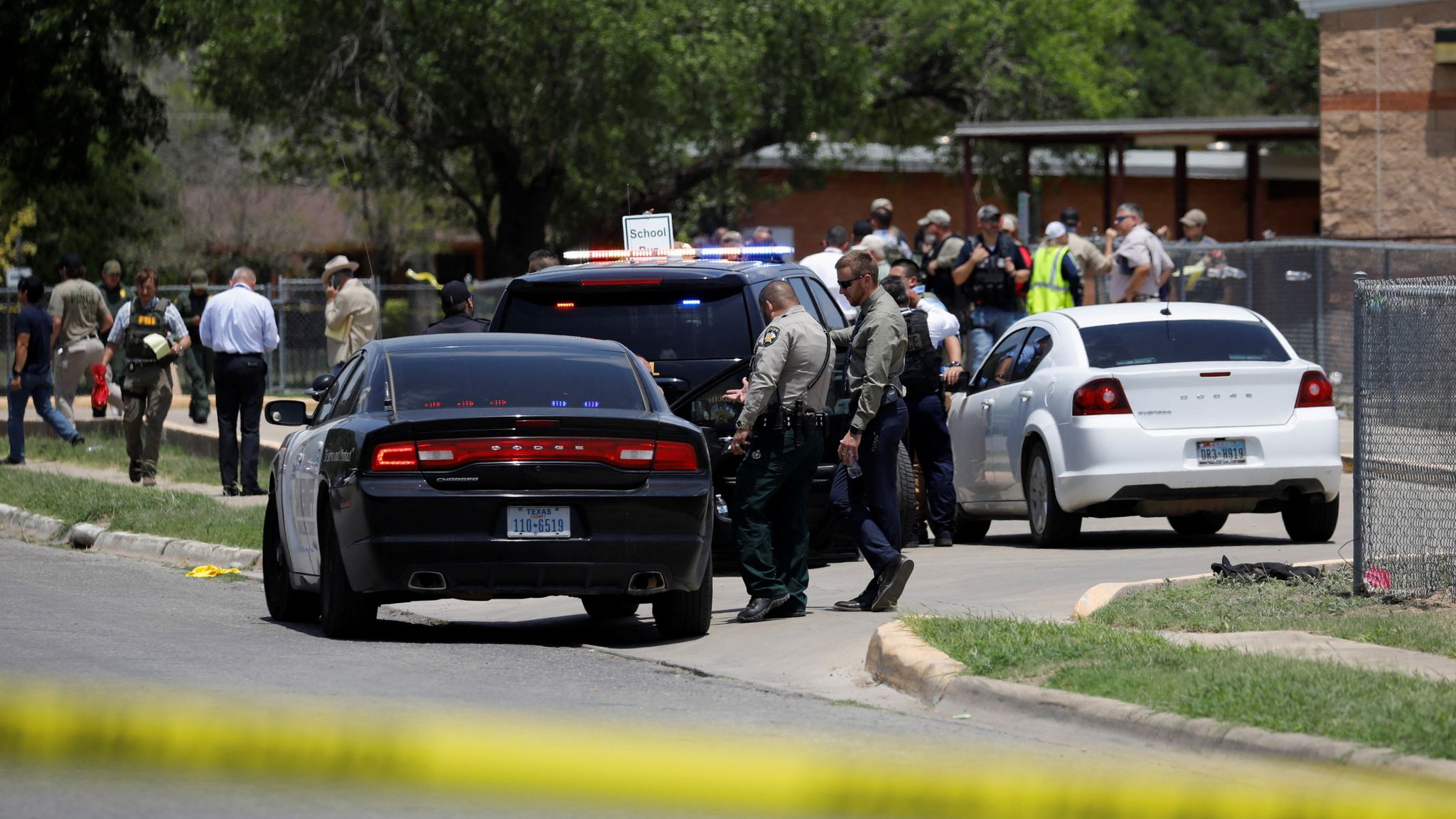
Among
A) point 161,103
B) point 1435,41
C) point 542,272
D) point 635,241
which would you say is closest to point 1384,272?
point 1435,41

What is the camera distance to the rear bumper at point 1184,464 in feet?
43.5

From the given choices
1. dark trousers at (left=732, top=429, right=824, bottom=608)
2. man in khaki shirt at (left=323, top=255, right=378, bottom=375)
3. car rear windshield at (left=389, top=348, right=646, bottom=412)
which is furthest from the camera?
man in khaki shirt at (left=323, top=255, right=378, bottom=375)

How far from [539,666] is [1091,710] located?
2.74 meters

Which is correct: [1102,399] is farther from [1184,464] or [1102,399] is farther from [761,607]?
[761,607]

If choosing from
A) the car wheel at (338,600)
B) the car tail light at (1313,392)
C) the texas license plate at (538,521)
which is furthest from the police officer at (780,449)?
the car tail light at (1313,392)

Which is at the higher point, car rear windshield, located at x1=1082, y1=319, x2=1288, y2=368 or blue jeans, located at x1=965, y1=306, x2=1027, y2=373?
car rear windshield, located at x1=1082, y1=319, x2=1288, y2=368

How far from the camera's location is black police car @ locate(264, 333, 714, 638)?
9.79 meters

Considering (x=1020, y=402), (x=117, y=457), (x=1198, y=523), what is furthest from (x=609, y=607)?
(x=117, y=457)

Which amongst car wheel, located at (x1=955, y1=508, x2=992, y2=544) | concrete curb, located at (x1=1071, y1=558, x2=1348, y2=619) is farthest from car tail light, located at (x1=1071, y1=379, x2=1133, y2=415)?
concrete curb, located at (x1=1071, y1=558, x2=1348, y2=619)

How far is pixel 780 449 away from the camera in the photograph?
10.9 meters

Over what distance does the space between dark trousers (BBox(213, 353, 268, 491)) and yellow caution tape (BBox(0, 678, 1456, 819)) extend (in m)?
9.78

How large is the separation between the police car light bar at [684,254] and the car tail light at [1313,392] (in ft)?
11.2

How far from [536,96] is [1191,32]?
45.0 metres

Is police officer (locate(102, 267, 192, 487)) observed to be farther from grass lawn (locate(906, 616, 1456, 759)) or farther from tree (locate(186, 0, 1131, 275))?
tree (locate(186, 0, 1131, 275))
